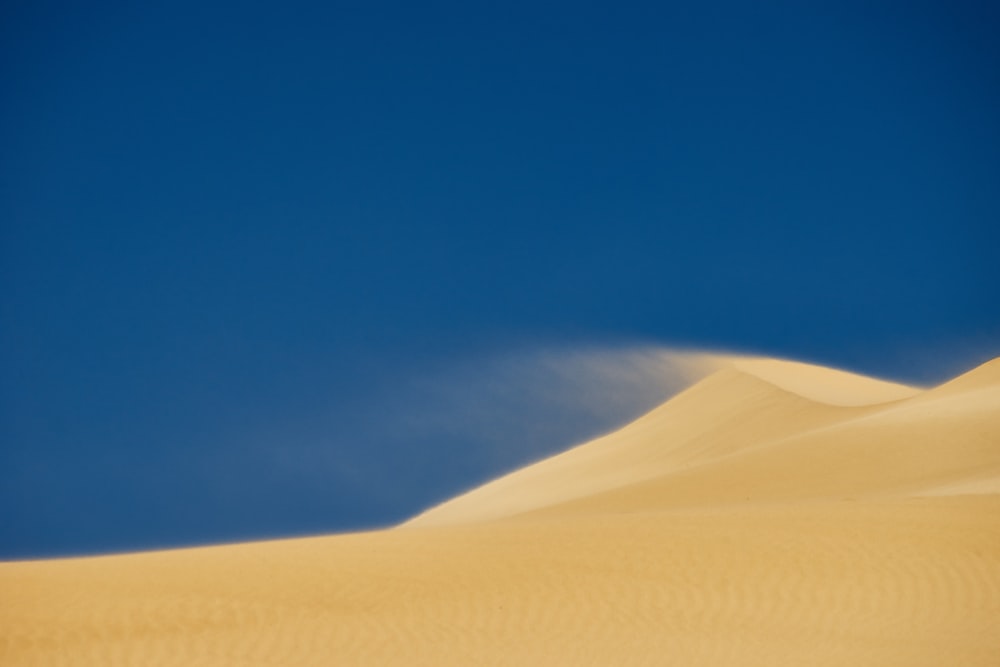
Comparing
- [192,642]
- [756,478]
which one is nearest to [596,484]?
[756,478]

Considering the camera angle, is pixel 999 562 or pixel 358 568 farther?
pixel 358 568

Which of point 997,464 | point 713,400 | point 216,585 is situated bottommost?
point 216,585

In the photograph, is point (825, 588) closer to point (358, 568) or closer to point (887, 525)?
point (887, 525)

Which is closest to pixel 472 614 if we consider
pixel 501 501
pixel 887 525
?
pixel 887 525

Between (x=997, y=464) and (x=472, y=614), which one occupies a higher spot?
(x=997, y=464)

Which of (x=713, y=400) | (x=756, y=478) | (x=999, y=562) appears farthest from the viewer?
(x=713, y=400)

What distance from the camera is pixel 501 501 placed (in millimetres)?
44750

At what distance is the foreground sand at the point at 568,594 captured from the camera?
40.2ft

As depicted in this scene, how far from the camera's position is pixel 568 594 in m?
14.0

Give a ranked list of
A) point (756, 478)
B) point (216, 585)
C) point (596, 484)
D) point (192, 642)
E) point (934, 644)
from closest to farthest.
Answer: point (934, 644) → point (192, 642) → point (216, 585) → point (756, 478) → point (596, 484)

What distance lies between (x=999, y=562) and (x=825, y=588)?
245 cm

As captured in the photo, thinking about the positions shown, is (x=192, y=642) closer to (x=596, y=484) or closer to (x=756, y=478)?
(x=756, y=478)

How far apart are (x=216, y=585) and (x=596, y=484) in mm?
25235

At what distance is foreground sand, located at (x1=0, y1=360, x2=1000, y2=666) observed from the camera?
40.2 feet
